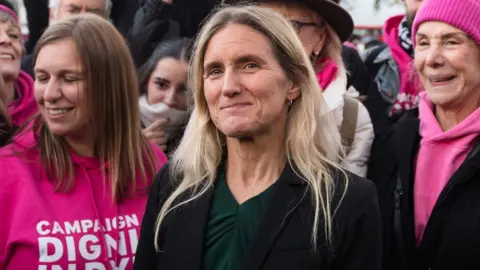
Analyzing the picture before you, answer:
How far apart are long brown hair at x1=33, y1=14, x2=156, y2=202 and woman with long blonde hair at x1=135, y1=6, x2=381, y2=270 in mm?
464

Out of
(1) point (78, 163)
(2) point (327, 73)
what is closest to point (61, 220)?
(1) point (78, 163)

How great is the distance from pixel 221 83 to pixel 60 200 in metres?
0.95

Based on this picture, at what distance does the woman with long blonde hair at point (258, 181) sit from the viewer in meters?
2.31

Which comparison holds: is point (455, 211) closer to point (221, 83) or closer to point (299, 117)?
point (299, 117)

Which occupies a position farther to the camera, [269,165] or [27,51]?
[27,51]

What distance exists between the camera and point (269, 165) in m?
2.52

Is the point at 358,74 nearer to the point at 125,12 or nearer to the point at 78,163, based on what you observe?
the point at 125,12

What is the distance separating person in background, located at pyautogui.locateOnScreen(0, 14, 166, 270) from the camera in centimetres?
272

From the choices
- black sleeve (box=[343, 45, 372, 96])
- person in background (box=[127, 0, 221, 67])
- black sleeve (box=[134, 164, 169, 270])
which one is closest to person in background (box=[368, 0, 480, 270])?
black sleeve (box=[134, 164, 169, 270])

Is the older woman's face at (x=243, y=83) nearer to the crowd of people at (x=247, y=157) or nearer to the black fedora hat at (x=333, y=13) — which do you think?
the crowd of people at (x=247, y=157)

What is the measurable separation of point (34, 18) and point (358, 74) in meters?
2.49

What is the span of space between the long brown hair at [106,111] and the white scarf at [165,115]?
79 cm

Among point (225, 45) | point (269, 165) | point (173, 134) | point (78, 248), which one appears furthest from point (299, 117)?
point (173, 134)

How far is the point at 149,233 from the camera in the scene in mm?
2594
